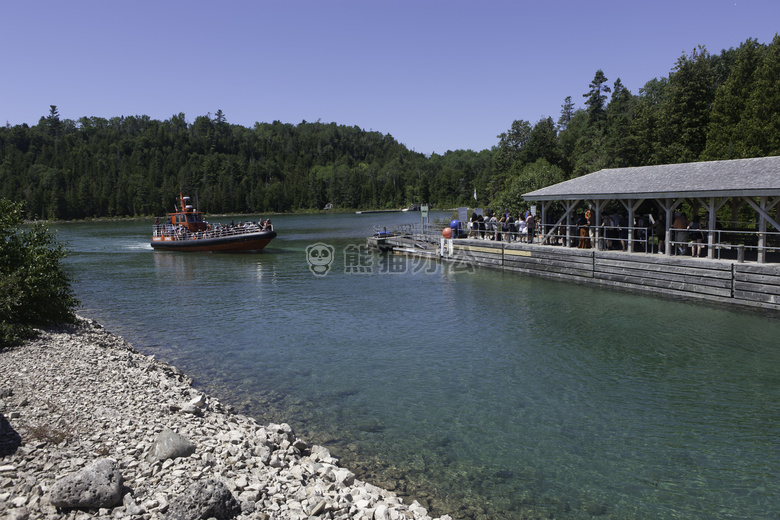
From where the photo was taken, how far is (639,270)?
21.2m

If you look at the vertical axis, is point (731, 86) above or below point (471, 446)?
above

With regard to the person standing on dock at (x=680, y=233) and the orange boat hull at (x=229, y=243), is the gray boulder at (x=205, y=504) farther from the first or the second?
the orange boat hull at (x=229, y=243)

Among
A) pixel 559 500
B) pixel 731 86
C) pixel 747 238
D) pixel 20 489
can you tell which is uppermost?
pixel 731 86

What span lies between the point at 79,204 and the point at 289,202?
5425 centimetres

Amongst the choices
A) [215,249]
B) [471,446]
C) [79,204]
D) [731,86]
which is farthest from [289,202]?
[471,446]

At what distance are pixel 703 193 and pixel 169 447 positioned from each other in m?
19.0

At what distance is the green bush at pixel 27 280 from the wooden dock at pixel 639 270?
19.3m

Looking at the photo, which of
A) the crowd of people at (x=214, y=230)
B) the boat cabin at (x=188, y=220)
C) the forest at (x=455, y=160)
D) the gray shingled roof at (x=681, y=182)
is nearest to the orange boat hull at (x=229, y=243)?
the crowd of people at (x=214, y=230)

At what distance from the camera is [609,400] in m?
10.6

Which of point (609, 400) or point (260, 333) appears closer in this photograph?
point (609, 400)

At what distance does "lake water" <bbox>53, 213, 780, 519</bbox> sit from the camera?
7.47m

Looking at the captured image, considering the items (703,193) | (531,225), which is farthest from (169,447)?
(531,225)

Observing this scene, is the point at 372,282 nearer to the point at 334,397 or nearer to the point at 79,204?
the point at 334,397

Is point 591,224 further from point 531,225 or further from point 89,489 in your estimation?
point 89,489
